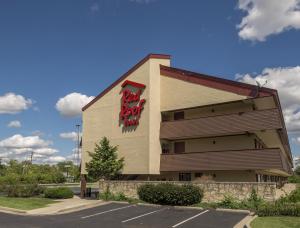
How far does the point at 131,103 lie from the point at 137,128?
2.92m

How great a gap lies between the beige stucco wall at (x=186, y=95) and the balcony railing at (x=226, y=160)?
4945mm

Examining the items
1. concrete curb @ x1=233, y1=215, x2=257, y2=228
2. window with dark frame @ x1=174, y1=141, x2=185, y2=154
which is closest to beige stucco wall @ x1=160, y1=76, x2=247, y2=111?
window with dark frame @ x1=174, y1=141, x2=185, y2=154

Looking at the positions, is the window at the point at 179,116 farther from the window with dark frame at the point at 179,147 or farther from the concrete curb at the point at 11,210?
the concrete curb at the point at 11,210

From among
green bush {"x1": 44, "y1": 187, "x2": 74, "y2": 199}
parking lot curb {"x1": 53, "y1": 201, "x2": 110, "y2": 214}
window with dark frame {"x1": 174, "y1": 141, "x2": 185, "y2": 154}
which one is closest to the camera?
parking lot curb {"x1": 53, "y1": 201, "x2": 110, "y2": 214}

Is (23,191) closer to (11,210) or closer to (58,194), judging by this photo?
(58,194)

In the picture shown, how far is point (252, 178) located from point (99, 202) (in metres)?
13.9

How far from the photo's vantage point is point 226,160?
3119 centimetres

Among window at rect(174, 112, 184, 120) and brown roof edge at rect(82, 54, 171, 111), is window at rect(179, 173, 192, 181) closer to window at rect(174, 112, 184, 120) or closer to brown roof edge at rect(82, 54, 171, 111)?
window at rect(174, 112, 184, 120)

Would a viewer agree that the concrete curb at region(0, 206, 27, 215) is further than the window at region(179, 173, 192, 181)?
No

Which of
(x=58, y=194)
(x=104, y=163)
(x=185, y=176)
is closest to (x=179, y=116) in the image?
(x=185, y=176)

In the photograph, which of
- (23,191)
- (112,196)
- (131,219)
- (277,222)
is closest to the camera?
(277,222)

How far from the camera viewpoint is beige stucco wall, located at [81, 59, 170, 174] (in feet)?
114

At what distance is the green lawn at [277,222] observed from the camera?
17047 millimetres

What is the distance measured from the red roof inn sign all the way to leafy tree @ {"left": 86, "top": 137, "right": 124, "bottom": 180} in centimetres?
315
